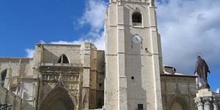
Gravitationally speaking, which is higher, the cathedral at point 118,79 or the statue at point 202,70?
the cathedral at point 118,79

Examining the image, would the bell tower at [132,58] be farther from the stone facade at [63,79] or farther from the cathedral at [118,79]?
the stone facade at [63,79]

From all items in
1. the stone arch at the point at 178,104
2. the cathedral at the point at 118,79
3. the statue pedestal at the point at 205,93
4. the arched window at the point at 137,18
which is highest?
the arched window at the point at 137,18

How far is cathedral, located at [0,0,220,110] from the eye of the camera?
28.8m

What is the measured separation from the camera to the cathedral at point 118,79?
28.8 meters

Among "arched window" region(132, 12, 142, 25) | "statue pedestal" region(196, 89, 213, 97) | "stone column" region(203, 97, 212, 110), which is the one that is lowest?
"stone column" region(203, 97, 212, 110)

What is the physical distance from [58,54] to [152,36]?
1092 cm

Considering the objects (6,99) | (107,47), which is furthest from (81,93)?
(6,99)

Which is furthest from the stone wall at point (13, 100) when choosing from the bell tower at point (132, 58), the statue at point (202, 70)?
the statue at point (202, 70)

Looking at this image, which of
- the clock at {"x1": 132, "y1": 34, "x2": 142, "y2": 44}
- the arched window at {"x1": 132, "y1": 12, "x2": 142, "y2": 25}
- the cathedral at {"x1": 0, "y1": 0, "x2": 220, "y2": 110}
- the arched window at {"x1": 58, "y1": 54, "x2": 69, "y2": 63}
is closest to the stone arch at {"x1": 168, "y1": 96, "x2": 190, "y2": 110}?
the cathedral at {"x1": 0, "y1": 0, "x2": 220, "y2": 110}

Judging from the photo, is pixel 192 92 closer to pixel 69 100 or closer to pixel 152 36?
pixel 152 36

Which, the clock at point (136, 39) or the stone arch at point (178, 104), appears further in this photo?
the clock at point (136, 39)

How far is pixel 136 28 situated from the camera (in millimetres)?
31391

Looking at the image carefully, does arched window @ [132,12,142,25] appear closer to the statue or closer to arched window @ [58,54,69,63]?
arched window @ [58,54,69,63]

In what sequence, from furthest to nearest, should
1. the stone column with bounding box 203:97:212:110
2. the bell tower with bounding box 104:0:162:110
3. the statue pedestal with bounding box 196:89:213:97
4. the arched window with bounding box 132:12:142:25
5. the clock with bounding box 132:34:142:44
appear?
the arched window with bounding box 132:12:142:25 → the clock with bounding box 132:34:142:44 → the bell tower with bounding box 104:0:162:110 → the statue pedestal with bounding box 196:89:213:97 → the stone column with bounding box 203:97:212:110
